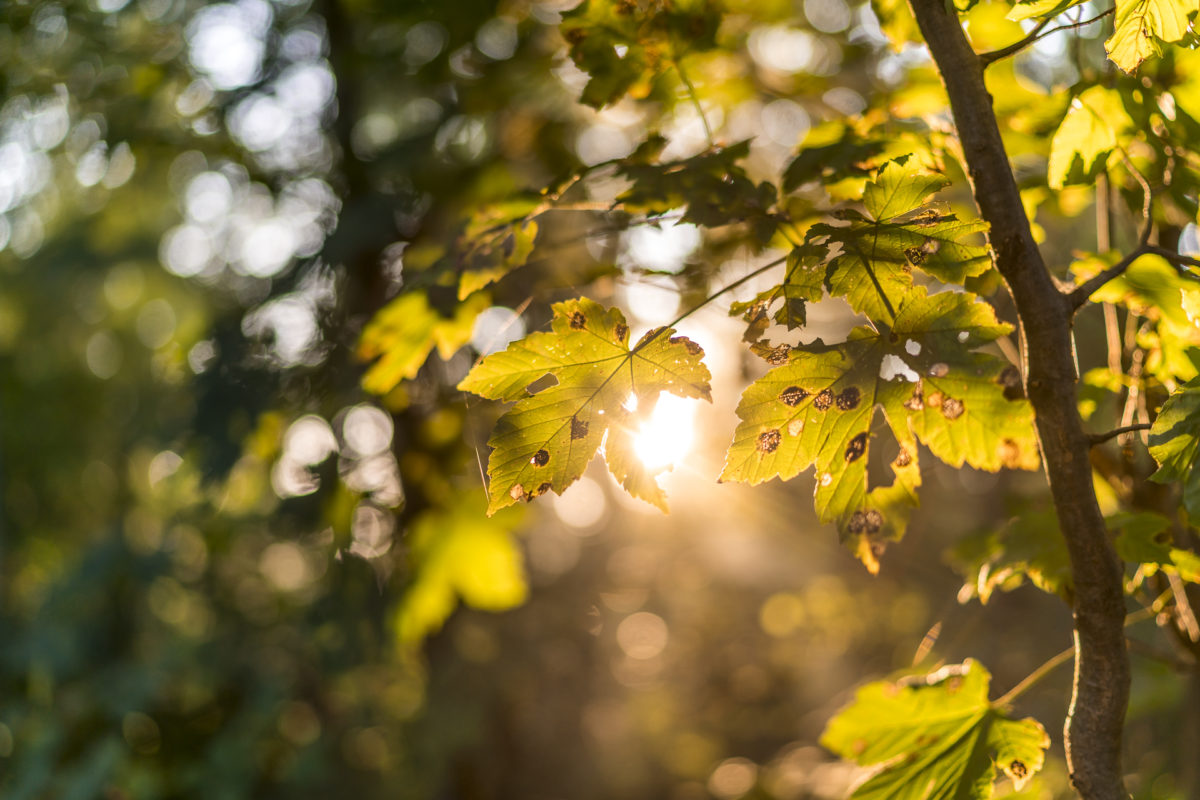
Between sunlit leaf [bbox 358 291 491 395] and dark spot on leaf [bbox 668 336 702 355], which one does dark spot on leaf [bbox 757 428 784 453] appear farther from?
sunlit leaf [bbox 358 291 491 395]

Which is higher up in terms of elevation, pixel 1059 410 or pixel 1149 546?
pixel 1059 410

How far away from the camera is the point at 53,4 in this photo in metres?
1.56

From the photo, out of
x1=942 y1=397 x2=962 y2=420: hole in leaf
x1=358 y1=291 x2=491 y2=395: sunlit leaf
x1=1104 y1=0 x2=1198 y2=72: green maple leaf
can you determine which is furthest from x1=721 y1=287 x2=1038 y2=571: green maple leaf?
x1=358 y1=291 x2=491 y2=395: sunlit leaf

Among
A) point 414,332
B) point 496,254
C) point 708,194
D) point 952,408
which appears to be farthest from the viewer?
point 414,332

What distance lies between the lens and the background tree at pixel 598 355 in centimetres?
69

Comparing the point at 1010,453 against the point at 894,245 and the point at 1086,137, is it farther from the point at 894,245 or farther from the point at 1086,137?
the point at 1086,137

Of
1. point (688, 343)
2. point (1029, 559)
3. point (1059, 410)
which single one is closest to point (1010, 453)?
point (1059, 410)

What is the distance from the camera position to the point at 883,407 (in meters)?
0.71

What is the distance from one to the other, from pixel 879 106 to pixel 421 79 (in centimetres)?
131

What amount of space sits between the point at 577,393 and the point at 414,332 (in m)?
0.42

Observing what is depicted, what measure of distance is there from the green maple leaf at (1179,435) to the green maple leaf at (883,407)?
10 cm

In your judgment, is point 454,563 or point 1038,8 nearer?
point 1038,8

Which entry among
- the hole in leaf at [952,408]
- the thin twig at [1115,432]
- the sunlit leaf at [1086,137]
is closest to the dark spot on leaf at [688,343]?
the hole in leaf at [952,408]

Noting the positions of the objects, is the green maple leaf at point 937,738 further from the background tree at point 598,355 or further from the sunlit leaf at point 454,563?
the sunlit leaf at point 454,563
